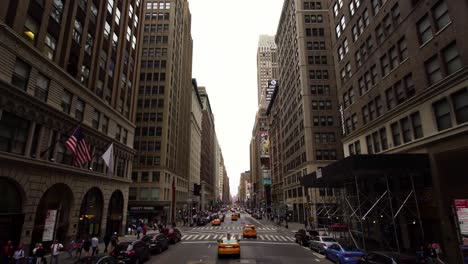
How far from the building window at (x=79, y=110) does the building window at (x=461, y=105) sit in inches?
1295

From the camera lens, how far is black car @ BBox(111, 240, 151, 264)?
18234 millimetres

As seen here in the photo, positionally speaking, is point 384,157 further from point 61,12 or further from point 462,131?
point 61,12

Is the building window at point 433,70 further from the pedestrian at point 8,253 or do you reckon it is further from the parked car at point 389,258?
the pedestrian at point 8,253

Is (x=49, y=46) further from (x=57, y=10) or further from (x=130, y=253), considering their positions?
(x=130, y=253)

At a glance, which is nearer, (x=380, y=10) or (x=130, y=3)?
(x=380, y=10)

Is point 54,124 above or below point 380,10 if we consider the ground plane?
below

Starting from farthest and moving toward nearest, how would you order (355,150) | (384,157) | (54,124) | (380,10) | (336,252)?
(355,150), (380,10), (54,124), (384,157), (336,252)

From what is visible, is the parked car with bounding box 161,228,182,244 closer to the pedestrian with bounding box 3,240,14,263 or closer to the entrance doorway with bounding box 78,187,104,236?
the entrance doorway with bounding box 78,187,104,236

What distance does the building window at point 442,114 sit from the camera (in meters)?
20.8

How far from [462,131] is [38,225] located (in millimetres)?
32995

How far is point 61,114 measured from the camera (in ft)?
80.3

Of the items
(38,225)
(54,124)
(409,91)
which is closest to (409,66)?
(409,91)

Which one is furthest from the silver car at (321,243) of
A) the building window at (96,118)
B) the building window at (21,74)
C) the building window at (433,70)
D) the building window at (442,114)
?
the building window at (21,74)

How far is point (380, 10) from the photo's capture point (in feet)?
97.5
